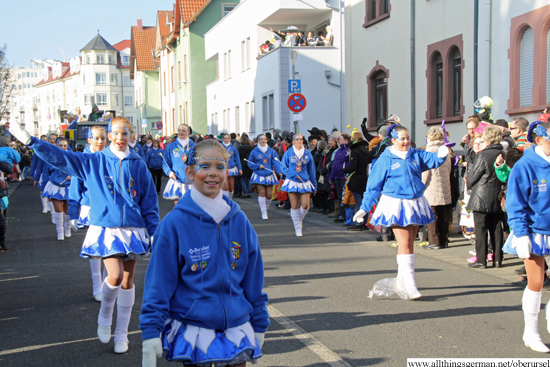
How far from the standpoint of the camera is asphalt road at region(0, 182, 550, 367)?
531 cm

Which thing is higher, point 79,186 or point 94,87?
point 94,87

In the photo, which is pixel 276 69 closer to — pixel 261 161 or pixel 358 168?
pixel 261 161

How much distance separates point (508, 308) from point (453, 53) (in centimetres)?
1177

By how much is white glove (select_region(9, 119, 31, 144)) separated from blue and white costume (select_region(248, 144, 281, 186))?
11.0 meters

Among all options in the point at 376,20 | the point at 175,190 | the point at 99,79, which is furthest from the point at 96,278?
the point at 99,79

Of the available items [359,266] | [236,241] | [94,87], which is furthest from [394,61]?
[94,87]

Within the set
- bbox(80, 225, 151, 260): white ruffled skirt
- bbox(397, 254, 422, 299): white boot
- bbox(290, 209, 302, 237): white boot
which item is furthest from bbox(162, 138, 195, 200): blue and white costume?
bbox(80, 225, 151, 260): white ruffled skirt

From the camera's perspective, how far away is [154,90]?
71938 millimetres

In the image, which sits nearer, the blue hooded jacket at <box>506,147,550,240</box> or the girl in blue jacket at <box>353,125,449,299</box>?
the blue hooded jacket at <box>506,147,550,240</box>

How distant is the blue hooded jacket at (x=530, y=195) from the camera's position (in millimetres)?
5227

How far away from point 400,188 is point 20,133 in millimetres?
4305

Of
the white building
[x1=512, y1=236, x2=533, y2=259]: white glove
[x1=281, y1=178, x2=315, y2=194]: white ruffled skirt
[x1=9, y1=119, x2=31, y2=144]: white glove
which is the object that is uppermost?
the white building

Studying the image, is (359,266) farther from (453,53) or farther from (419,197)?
(453,53)

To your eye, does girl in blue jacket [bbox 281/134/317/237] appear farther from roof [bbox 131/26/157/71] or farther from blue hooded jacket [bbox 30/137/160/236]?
roof [bbox 131/26/157/71]
